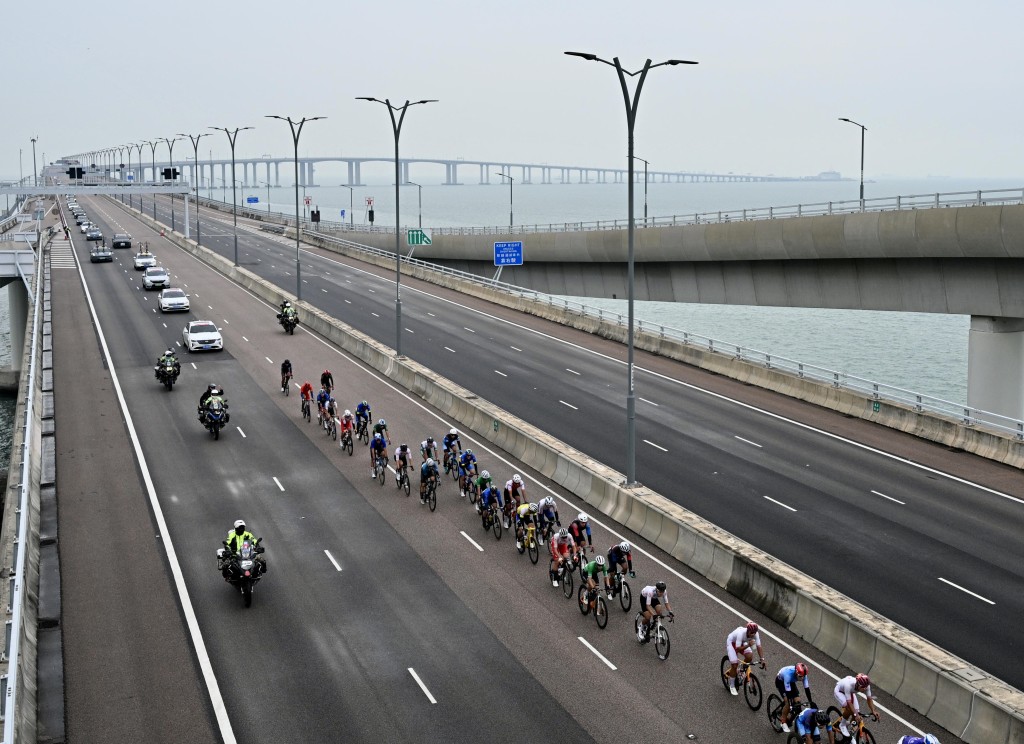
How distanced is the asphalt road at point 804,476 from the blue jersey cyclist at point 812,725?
4.57 m

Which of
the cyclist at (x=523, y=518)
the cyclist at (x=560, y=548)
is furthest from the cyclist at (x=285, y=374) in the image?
the cyclist at (x=560, y=548)

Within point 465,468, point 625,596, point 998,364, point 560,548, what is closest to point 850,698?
point 625,596

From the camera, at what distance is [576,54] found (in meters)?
23.8

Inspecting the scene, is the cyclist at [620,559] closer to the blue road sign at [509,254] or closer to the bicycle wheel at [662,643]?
the bicycle wheel at [662,643]

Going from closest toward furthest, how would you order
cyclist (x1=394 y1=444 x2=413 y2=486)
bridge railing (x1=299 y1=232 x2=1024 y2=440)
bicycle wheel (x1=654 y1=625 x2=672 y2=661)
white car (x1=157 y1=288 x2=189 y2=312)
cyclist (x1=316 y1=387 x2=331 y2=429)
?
bicycle wheel (x1=654 y1=625 x2=672 y2=661) < cyclist (x1=394 y1=444 x2=413 y2=486) < bridge railing (x1=299 y1=232 x2=1024 y2=440) < cyclist (x1=316 y1=387 x2=331 y2=429) < white car (x1=157 y1=288 x2=189 y2=312)

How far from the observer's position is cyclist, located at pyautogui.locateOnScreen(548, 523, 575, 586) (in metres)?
20.9

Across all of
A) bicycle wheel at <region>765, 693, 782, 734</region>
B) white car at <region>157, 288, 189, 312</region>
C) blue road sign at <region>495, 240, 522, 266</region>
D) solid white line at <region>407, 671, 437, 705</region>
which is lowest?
solid white line at <region>407, 671, 437, 705</region>

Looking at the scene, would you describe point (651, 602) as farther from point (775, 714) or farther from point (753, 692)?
point (775, 714)

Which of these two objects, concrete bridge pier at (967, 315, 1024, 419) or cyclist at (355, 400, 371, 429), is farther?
concrete bridge pier at (967, 315, 1024, 419)

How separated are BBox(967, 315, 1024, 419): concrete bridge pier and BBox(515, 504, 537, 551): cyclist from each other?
1911cm

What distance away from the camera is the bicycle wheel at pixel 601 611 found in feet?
64.2

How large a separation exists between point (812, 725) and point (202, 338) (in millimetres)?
36713

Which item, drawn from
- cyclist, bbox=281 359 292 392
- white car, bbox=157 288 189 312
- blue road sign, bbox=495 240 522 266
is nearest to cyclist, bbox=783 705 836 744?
cyclist, bbox=281 359 292 392

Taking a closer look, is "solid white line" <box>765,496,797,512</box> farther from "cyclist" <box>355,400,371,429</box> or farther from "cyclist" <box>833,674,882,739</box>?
"cyclist" <box>833,674,882,739</box>
